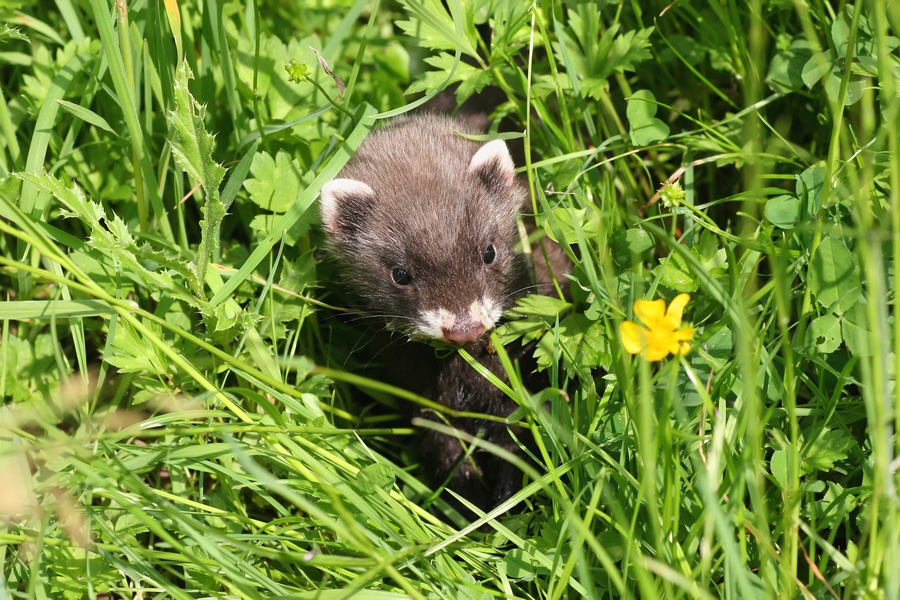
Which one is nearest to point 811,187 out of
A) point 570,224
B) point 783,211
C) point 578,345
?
point 783,211

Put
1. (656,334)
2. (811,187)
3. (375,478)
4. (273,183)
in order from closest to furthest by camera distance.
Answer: (656,334) < (375,478) < (811,187) < (273,183)

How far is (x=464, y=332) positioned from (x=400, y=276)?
53cm

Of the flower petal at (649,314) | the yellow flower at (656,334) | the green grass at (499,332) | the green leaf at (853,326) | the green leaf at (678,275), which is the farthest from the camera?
the green leaf at (678,275)

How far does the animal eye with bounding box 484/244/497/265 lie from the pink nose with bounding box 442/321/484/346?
1.45 ft

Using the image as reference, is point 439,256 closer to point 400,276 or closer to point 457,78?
point 400,276

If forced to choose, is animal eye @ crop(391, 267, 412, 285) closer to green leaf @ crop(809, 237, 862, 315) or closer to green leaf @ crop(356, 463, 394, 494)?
green leaf @ crop(356, 463, 394, 494)

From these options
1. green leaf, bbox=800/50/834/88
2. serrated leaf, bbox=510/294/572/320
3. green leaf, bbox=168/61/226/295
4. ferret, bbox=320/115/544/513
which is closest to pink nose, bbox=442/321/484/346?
ferret, bbox=320/115/544/513

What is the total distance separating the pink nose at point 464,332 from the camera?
341cm

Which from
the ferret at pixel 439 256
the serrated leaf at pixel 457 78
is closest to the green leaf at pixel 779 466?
the ferret at pixel 439 256

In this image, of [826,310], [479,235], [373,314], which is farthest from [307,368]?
[826,310]

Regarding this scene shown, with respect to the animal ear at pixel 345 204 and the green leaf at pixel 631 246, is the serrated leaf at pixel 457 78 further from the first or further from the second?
the green leaf at pixel 631 246

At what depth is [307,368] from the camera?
12.7ft

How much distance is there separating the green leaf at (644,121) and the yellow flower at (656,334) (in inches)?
63.7

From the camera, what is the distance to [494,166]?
391 cm
